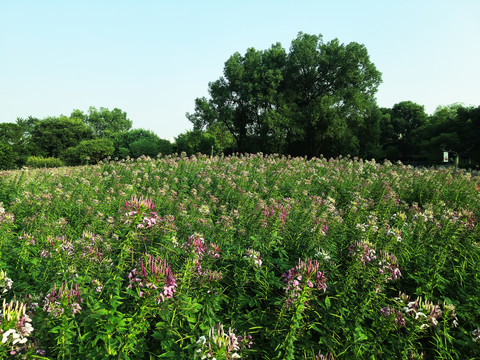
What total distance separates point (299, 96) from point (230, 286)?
107 feet

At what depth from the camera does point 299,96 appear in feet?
108

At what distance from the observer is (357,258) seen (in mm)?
2818

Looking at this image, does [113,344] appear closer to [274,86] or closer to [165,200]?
[165,200]

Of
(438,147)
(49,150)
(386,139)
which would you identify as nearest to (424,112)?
(386,139)

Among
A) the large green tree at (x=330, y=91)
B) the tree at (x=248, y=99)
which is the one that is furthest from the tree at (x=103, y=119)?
the large green tree at (x=330, y=91)

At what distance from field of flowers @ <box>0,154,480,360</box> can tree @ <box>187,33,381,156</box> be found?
2534cm

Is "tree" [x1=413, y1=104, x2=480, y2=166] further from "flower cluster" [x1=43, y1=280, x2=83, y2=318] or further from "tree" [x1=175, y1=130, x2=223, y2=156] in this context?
"flower cluster" [x1=43, y1=280, x2=83, y2=318]

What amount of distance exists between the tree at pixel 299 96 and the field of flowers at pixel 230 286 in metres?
25.3

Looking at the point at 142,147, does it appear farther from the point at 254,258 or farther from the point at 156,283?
the point at 156,283

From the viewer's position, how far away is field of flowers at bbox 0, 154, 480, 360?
2.00 meters

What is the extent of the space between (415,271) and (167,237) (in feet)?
10.7

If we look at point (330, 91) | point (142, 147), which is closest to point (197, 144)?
point (142, 147)

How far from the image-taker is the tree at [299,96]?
3016 centimetres

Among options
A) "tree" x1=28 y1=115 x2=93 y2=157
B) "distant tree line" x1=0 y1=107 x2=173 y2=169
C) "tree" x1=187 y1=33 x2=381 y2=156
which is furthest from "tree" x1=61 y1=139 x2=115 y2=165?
"tree" x1=187 y1=33 x2=381 y2=156
